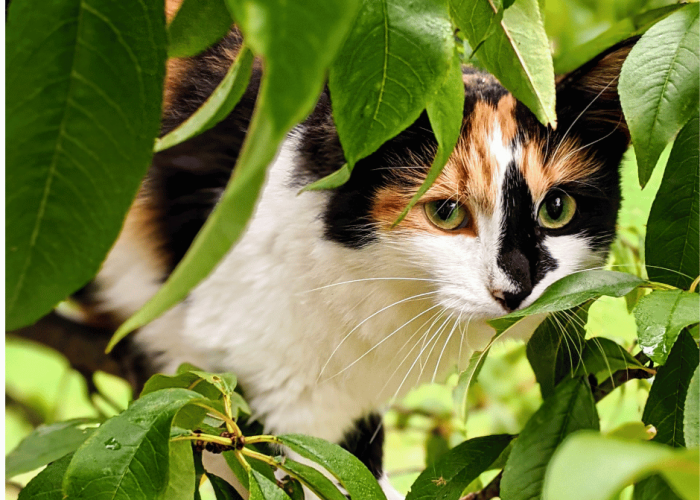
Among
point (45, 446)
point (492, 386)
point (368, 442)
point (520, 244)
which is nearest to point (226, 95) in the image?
point (520, 244)

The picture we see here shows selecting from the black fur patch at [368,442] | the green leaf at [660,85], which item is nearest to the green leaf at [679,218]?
the green leaf at [660,85]

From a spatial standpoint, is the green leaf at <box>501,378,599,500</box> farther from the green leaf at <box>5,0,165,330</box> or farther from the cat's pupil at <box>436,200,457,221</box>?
the green leaf at <box>5,0,165,330</box>

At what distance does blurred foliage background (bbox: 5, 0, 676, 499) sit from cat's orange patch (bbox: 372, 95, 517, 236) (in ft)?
0.48

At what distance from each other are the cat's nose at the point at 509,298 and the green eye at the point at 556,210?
0.32 feet

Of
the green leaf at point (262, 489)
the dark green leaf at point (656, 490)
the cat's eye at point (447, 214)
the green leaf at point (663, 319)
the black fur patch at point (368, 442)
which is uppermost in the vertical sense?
the green leaf at point (663, 319)

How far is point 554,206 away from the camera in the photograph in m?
0.69

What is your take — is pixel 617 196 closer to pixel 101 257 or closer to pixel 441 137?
pixel 441 137

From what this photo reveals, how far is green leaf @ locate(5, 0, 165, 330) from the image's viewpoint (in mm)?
235

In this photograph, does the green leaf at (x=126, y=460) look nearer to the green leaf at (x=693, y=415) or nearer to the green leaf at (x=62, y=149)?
the green leaf at (x=62, y=149)

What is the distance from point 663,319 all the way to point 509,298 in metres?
0.23

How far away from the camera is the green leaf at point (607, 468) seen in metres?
0.17

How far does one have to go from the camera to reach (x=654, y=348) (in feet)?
1.26

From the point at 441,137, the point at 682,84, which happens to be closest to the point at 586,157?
the point at 682,84

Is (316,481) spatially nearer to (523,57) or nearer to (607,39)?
(523,57)
